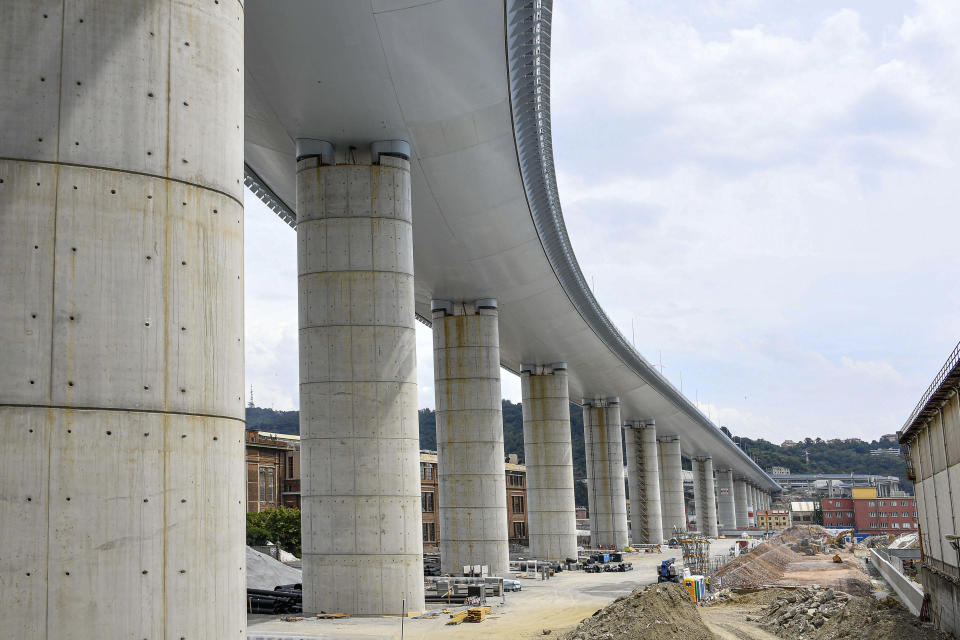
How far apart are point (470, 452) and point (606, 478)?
4009 cm

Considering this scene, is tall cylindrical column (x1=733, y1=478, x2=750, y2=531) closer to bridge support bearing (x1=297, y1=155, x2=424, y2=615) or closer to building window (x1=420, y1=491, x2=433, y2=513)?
building window (x1=420, y1=491, x2=433, y2=513)

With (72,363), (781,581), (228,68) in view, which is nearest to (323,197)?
(228,68)

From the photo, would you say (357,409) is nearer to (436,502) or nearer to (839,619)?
(839,619)

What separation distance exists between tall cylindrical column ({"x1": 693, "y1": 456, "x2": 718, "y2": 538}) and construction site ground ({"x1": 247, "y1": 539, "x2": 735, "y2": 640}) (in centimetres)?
8813

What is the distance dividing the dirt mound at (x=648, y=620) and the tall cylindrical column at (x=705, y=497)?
104778mm

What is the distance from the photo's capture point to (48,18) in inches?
417

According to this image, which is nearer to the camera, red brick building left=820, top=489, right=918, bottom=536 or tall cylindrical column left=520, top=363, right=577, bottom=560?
tall cylindrical column left=520, top=363, right=577, bottom=560

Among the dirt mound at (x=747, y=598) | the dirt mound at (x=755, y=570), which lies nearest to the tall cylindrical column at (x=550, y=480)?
the dirt mound at (x=755, y=570)

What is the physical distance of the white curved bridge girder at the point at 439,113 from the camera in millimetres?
25266

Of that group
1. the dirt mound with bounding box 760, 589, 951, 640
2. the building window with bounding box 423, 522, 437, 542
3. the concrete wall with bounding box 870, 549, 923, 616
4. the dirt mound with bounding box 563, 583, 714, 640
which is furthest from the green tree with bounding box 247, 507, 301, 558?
the dirt mound with bounding box 563, 583, 714, 640

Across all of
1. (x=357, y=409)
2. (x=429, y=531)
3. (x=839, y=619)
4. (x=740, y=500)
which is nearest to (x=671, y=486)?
(x=429, y=531)

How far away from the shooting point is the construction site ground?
85.9 feet

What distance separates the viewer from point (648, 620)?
26.0 meters

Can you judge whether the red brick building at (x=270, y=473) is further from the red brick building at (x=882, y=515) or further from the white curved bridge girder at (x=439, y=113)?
the red brick building at (x=882, y=515)
